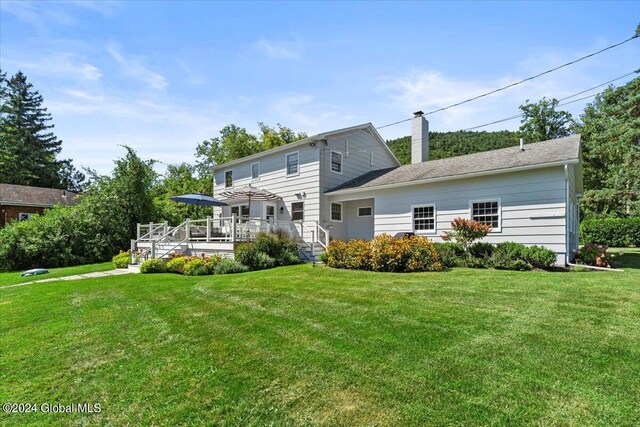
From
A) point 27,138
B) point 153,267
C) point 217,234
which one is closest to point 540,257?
point 217,234

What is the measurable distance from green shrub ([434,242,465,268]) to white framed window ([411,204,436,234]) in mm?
1780

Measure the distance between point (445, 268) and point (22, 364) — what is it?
31.2ft

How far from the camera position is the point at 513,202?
11328mm

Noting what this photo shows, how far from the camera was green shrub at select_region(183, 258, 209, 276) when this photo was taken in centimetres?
1078

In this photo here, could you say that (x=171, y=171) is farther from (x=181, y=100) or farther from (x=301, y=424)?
(x=301, y=424)

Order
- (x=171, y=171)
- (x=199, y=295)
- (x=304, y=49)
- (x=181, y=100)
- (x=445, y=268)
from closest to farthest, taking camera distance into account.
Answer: (x=199, y=295) → (x=445, y=268) → (x=304, y=49) → (x=181, y=100) → (x=171, y=171)

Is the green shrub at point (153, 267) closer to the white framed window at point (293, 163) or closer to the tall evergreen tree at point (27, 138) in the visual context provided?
the white framed window at point (293, 163)

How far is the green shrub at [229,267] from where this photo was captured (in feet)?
35.7

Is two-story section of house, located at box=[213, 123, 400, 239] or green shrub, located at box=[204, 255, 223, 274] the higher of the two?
two-story section of house, located at box=[213, 123, 400, 239]

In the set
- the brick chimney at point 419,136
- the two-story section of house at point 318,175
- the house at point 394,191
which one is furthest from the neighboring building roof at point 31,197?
the brick chimney at point 419,136

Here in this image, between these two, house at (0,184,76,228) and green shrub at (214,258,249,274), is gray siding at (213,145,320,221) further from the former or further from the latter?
house at (0,184,76,228)

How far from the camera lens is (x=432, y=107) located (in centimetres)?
1611

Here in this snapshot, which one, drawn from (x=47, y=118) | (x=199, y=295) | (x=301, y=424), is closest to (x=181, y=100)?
(x=199, y=295)

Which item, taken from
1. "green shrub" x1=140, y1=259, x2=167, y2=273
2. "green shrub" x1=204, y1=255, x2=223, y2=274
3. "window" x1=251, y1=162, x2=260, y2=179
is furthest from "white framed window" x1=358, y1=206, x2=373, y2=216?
"green shrub" x1=140, y1=259, x2=167, y2=273
